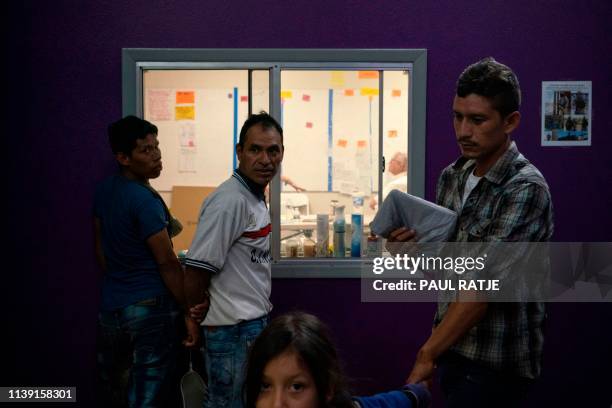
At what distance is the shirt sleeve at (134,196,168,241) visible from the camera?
2807 mm

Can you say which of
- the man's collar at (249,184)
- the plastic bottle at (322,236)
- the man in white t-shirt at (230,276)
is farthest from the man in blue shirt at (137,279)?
the plastic bottle at (322,236)

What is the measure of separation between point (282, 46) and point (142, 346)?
175 centimetres

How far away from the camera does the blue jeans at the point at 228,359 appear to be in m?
2.61

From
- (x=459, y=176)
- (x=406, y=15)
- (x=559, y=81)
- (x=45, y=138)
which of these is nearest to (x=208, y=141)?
(x=45, y=138)

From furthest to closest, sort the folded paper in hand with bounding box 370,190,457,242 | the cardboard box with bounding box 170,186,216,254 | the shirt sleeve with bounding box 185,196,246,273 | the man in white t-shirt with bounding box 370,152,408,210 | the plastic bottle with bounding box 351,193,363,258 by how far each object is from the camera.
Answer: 1. the man in white t-shirt with bounding box 370,152,408,210
2. the cardboard box with bounding box 170,186,216,254
3. the plastic bottle with bounding box 351,193,363,258
4. the shirt sleeve with bounding box 185,196,246,273
5. the folded paper in hand with bounding box 370,190,457,242

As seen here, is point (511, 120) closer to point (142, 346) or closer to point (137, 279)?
point (137, 279)

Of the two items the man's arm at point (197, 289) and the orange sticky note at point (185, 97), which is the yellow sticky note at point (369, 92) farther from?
the man's arm at point (197, 289)

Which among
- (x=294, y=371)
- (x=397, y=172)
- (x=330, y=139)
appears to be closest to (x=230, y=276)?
(x=294, y=371)

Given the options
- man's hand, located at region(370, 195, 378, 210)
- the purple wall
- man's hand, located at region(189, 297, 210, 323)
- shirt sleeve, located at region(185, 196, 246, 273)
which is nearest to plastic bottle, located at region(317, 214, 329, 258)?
the purple wall

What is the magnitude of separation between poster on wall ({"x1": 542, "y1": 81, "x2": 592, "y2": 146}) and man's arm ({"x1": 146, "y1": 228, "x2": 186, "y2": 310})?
2.15m

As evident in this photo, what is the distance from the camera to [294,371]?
1.64m

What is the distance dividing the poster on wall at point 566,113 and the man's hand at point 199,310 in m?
2.11

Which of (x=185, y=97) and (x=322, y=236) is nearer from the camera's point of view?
(x=322, y=236)

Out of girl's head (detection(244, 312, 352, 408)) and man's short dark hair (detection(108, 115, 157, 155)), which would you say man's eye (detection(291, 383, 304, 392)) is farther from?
man's short dark hair (detection(108, 115, 157, 155))
